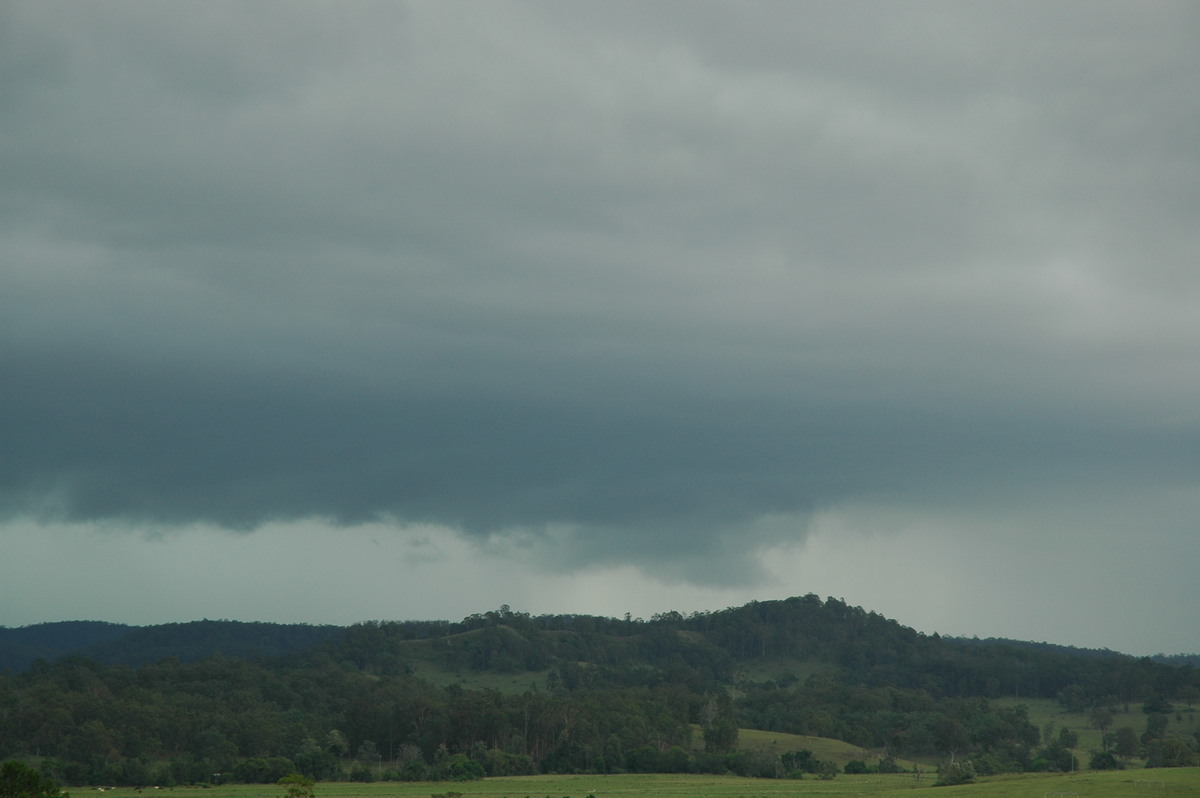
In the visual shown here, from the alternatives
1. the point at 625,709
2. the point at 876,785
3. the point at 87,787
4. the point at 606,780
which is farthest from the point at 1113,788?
the point at 87,787

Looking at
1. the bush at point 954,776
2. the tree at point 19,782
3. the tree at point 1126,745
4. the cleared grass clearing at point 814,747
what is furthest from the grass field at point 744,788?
the tree at point 19,782

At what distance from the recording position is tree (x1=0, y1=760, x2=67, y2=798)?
58531 mm

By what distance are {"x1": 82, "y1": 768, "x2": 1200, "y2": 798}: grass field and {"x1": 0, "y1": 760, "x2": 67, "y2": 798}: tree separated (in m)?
52.7

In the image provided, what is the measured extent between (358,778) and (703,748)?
5655cm

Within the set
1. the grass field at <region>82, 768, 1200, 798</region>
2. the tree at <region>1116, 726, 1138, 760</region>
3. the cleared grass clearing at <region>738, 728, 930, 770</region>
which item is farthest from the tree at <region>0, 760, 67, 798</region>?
the tree at <region>1116, 726, 1138, 760</region>

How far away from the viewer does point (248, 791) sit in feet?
409

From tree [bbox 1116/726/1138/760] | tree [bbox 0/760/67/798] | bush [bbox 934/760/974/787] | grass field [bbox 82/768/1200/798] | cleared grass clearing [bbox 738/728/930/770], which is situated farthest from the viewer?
tree [bbox 1116/726/1138/760]

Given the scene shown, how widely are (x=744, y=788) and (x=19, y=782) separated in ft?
263

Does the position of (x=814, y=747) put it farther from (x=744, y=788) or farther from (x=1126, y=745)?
(x=744, y=788)

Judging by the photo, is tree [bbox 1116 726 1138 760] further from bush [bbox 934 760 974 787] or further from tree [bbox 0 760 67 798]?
tree [bbox 0 760 67 798]

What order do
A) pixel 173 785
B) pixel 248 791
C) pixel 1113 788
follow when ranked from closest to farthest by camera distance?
1. pixel 1113 788
2. pixel 248 791
3. pixel 173 785

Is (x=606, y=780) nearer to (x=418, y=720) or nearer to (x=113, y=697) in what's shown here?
(x=418, y=720)

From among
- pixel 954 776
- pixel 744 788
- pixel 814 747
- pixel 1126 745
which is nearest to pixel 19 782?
pixel 744 788

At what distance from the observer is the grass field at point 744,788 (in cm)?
8900
